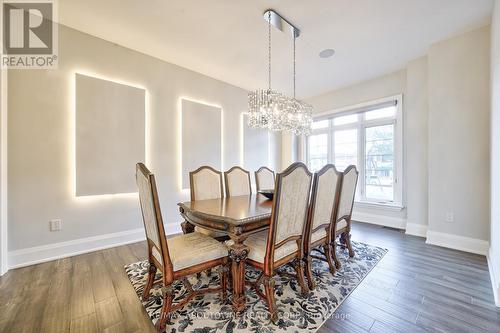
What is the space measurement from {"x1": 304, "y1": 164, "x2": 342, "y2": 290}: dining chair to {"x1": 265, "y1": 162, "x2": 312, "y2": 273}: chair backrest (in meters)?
0.15

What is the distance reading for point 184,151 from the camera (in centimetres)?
371

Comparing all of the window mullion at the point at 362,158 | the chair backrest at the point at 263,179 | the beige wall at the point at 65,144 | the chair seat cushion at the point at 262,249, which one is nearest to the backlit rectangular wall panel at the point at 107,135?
the beige wall at the point at 65,144

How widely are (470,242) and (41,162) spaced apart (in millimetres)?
5556

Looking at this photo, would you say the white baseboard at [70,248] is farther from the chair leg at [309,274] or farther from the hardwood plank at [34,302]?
the chair leg at [309,274]

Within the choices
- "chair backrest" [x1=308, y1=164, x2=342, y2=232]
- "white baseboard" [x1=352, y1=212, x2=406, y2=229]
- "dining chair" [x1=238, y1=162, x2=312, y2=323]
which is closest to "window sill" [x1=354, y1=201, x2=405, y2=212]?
"white baseboard" [x1=352, y1=212, x2=406, y2=229]

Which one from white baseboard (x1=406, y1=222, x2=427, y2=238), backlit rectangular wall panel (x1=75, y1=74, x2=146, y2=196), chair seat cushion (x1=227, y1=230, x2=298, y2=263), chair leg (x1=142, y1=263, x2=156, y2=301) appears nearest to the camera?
chair seat cushion (x1=227, y1=230, x2=298, y2=263)

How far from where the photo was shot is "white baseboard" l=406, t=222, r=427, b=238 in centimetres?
331

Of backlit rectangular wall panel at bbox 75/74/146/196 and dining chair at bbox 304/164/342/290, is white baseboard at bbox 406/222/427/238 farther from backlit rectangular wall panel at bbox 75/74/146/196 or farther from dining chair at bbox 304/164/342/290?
backlit rectangular wall panel at bbox 75/74/146/196

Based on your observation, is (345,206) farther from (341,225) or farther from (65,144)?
(65,144)

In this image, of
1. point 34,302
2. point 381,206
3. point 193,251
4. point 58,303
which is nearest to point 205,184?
point 193,251

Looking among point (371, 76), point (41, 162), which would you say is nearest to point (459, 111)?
point (371, 76)

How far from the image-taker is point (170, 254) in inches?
60.3

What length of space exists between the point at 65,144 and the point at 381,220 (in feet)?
17.2

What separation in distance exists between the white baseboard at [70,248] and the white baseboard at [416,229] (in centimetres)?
434
